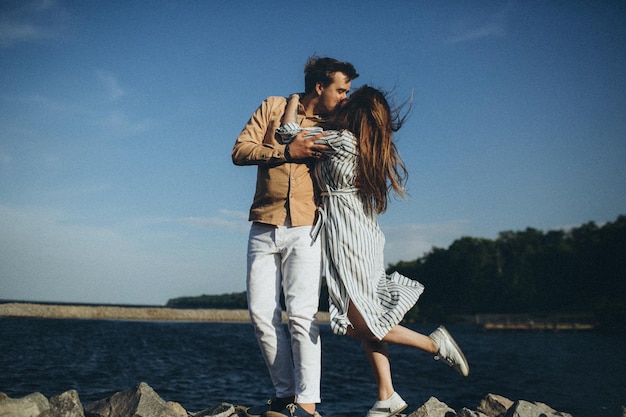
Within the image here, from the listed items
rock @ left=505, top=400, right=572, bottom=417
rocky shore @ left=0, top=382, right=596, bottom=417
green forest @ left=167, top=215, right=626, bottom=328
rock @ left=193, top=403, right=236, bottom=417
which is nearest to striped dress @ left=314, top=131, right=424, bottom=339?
rock @ left=193, top=403, right=236, bottom=417

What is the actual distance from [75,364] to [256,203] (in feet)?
73.8

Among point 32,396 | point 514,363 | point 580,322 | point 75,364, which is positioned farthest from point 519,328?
point 32,396

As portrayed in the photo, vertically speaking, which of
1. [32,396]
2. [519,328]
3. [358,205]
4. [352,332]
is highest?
[358,205]

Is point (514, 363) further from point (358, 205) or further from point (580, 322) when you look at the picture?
point (580, 322)

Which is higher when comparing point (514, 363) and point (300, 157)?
point (300, 157)

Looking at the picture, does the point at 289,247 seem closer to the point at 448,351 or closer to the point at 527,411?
the point at 448,351

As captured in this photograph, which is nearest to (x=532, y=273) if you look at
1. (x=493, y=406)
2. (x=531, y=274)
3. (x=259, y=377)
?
(x=531, y=274)

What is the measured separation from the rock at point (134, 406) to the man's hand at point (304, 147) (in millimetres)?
2806

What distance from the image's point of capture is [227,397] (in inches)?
601

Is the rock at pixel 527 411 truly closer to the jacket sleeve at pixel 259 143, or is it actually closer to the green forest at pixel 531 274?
the jacket sleeve at pixel 259 143

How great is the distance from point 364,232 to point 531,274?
3060 inches

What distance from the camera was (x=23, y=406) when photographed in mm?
4578

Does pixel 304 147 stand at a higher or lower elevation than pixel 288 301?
higher

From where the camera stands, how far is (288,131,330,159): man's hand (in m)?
3.33
